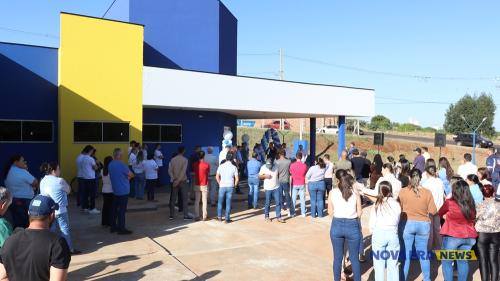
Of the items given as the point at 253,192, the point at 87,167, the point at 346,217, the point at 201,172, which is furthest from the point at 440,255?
the point at 87,167

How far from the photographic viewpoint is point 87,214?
10461mm

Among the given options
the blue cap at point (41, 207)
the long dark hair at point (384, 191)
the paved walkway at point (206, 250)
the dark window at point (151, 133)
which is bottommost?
the paved walkway at point (206, 250)

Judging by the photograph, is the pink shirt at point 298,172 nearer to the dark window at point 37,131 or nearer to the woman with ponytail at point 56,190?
the woman with ponytail at point 56,190

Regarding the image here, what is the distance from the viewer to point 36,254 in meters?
2.97

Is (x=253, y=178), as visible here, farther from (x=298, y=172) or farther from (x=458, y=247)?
(x=458, y=247)

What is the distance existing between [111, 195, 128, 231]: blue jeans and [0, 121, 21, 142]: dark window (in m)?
6.18

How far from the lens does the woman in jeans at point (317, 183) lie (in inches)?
414

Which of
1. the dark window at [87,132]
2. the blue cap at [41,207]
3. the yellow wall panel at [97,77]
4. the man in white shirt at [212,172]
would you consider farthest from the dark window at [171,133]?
the blue cap at [41,207]

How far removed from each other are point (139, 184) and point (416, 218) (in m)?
8.83

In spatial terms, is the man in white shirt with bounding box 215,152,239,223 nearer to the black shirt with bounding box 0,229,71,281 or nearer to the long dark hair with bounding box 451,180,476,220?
the long dark hair with bounding box 451,180,476,220

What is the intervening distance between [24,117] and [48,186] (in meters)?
7.61

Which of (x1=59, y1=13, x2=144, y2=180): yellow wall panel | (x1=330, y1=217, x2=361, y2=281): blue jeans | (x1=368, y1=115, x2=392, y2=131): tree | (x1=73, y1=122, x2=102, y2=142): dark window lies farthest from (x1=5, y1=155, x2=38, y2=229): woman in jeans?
(x1=368, y1=115, x2=392, y2=131): tree

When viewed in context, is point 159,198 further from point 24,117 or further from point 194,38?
point 194,38

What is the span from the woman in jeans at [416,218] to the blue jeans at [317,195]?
480cm
